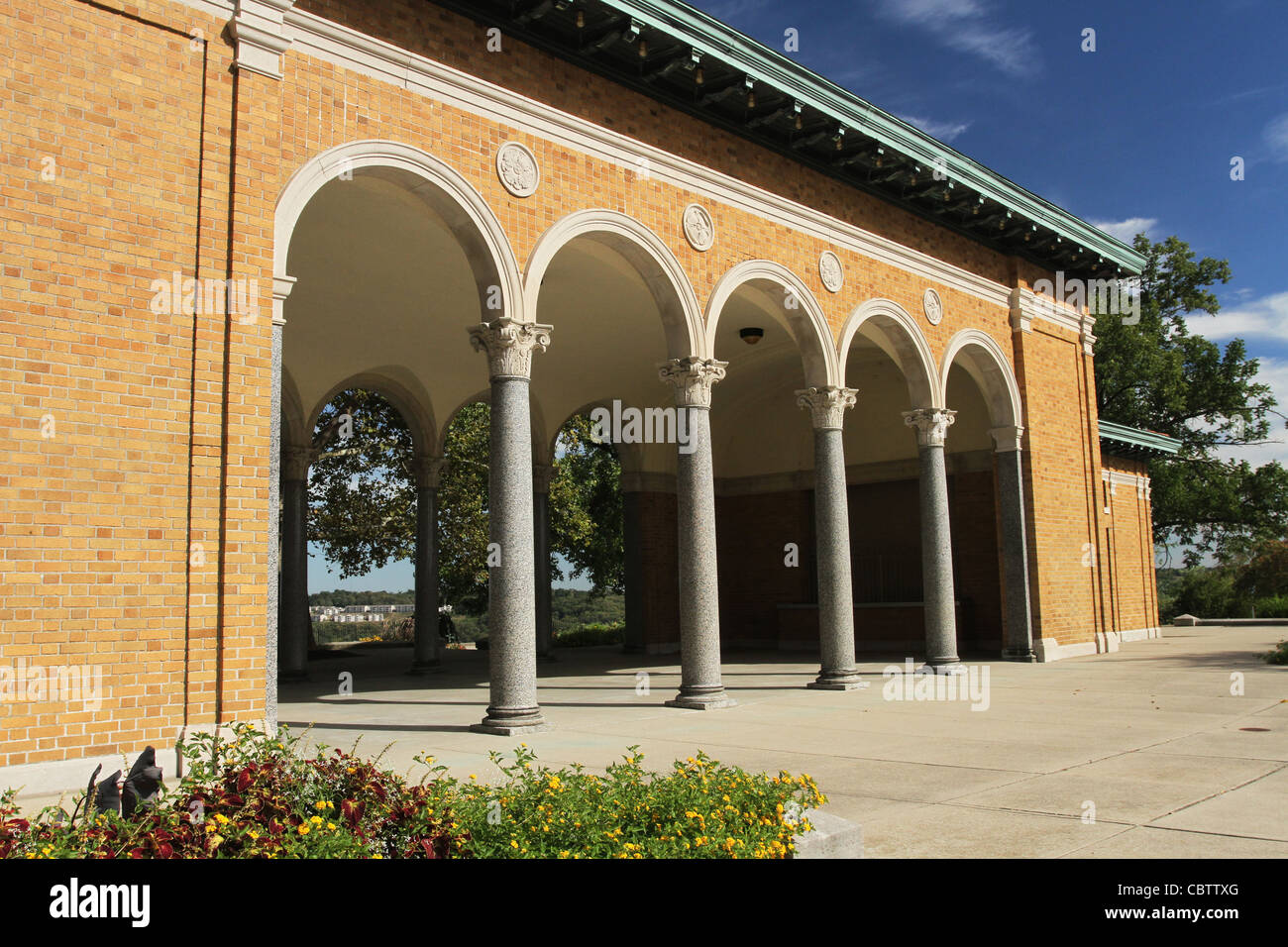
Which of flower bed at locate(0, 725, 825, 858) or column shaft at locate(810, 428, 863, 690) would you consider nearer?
flower bed at locate(0, 725, 825, 858)

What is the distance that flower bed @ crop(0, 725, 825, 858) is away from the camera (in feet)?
13.1

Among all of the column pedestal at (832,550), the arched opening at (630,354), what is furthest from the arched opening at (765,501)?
the column pedestal at (832,550)

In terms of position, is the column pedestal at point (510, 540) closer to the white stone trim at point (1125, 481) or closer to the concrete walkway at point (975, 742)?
the concrete walkway at point (975, 742)

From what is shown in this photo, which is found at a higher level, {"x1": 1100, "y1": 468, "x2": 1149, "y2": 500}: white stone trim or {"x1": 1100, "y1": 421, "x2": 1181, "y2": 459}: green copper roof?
{"x1": 1100, "y1": 421, "x2": 1181, "y2": 459}: green copper roof

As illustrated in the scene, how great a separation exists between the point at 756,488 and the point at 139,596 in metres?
18.0

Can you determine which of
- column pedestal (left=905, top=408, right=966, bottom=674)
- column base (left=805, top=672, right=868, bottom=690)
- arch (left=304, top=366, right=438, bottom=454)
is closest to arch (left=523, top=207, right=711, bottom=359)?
column base (left=805, top=672, right=868, bottom=690)

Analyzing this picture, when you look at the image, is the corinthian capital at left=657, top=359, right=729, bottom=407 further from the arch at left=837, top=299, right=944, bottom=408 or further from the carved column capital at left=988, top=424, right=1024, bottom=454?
the carved column capital at left=988, top=424, right=1024, bottom=454

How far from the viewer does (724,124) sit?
12922 millimetres

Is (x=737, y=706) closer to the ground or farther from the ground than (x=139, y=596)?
closer to the ground

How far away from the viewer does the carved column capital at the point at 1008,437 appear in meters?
18.1

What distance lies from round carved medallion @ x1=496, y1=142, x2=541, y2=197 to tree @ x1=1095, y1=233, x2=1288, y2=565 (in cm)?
2991

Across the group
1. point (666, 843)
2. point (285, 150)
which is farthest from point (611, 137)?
point (666, 843)

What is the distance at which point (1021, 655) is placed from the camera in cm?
1795
